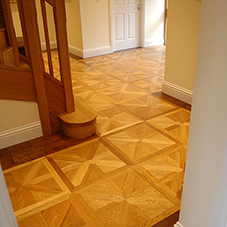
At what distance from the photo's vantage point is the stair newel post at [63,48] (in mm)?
2523

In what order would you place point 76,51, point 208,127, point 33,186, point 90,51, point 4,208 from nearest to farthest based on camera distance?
point 4,208 < point 208,127 < point 33,186 < point 90,51 < point 76,51

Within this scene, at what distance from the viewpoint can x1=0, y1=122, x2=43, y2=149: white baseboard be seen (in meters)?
2.71

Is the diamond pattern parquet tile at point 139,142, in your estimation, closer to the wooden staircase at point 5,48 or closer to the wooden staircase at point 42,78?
the wooden staircase at point 42,78

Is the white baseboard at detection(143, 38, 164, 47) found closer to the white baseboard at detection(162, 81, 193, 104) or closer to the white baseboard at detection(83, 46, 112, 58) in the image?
the white baseboard at detection(83, 46, 112, 58)

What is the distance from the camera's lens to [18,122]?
2736mm

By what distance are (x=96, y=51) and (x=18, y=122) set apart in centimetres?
366

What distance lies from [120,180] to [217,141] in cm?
115

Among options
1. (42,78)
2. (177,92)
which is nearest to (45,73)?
(42,78)

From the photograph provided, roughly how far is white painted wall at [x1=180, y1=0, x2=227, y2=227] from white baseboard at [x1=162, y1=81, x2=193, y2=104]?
219 cm

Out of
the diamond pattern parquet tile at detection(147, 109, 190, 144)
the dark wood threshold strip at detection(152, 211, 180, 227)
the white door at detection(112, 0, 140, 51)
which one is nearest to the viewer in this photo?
the dark wood threshold strip at detection(152, 211, 180, 227)

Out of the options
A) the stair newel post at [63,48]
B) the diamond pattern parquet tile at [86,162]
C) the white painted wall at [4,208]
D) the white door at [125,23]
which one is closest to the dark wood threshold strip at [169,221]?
the diamond pattern parquet tile at [86,162]

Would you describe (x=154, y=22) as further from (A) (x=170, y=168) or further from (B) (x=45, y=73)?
(A) (x=170, y=168)

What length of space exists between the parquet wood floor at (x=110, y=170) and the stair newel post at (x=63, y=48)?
43cm

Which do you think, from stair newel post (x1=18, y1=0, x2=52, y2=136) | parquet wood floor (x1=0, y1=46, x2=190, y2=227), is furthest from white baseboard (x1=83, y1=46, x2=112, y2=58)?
stair newel post (x1=18, y1=0, x2=52, y2=136)
